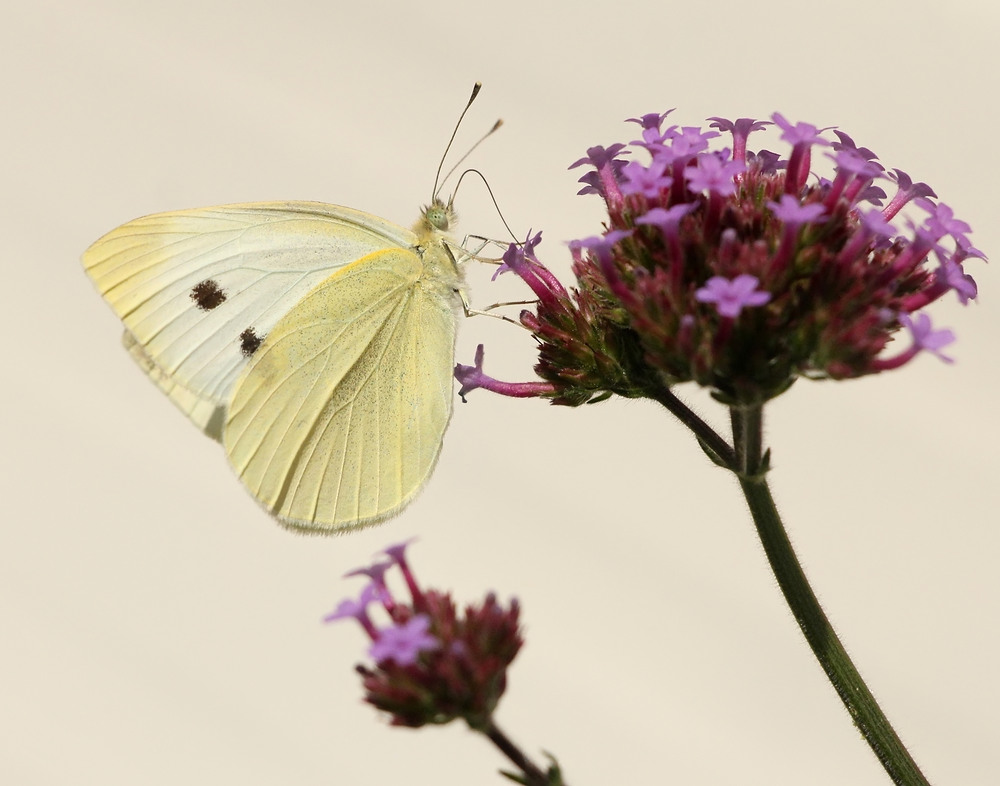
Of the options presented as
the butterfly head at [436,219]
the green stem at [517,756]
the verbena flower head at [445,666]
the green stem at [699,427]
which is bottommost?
the green stem at [517,756]

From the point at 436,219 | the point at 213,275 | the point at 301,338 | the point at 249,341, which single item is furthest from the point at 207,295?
the point at 436,219

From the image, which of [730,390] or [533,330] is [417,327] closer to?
[533,330]

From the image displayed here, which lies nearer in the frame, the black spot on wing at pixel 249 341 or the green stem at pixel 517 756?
the green stem at pixel 517 756

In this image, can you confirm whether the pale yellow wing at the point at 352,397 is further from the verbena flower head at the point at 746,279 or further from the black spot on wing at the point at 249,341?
the verbena flower head at the point at 746,279

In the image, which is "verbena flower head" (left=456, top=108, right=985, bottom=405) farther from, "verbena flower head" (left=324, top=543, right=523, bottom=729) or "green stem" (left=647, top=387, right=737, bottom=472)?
"verbena flower head" (left=324, top=543, right=523, bottom=729)

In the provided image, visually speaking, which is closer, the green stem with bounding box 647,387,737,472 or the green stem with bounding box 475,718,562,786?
the green stem with bounding box 475,718,562,786

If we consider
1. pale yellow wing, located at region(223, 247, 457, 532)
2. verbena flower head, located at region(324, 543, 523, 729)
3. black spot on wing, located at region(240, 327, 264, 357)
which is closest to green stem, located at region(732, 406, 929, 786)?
verbena flower head, located at region(324, 543, 523, 729)

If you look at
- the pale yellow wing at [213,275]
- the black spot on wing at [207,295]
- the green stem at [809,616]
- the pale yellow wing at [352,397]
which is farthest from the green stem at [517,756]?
the black spot on wing at [207,295]

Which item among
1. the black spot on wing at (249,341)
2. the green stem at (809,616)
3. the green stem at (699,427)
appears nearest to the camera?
the green stem at (809,616)

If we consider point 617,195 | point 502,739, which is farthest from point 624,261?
point 502,739
